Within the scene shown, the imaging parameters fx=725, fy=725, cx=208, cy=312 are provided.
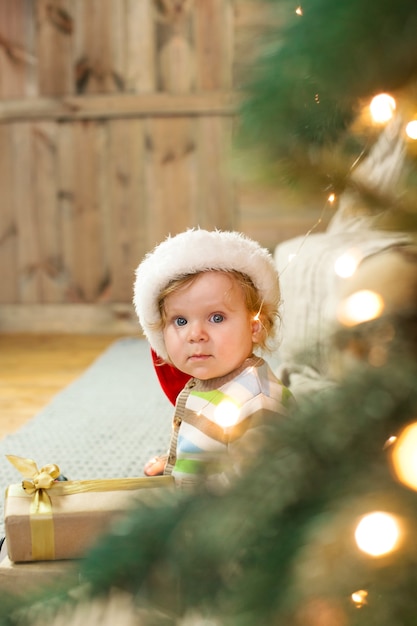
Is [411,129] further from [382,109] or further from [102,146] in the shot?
[102,146]

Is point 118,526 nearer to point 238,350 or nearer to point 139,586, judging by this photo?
point 139,586

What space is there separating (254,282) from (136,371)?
4.98 feet

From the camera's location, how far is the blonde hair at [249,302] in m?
1.00

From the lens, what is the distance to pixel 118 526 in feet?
1.33

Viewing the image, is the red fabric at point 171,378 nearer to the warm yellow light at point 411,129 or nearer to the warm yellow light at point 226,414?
the warm yellow light at point 226,414

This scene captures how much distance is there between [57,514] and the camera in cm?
87

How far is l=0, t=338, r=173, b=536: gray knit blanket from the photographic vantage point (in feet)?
5.13

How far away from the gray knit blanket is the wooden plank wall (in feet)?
3.02

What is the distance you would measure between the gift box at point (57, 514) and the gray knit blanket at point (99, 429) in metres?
0.38

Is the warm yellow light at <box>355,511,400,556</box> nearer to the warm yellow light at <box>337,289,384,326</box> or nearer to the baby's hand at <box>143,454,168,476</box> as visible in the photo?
the warm yellow light at <box>337,289,384,326</box>

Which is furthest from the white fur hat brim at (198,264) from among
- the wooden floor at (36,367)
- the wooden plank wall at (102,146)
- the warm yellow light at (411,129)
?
the wooden plank wall at (102,146)

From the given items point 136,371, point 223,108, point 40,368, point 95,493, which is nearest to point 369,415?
point 95,493

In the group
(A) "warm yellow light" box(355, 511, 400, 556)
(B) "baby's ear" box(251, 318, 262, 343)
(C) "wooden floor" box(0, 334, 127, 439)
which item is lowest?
(A) "warm yellow light" box(355, 511, 400, 556)

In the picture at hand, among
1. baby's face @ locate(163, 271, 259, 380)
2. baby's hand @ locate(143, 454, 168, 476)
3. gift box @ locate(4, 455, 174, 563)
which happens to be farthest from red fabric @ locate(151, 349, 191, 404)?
gift box @ locate(4, 455, 174, 563)
